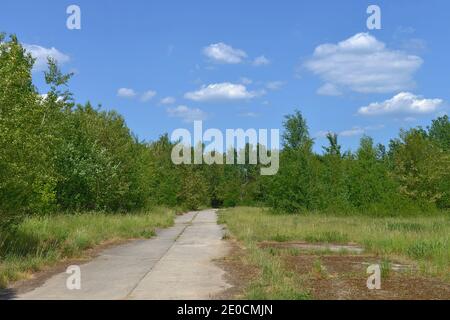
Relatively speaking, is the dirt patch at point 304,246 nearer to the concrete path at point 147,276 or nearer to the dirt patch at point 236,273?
the concrete path at point 147,276

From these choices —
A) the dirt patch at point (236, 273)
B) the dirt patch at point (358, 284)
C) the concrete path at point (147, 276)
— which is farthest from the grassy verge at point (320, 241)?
the concrete path at point (147, 276)

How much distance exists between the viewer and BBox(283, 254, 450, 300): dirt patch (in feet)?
29.7

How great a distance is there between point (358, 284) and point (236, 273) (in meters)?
2.88

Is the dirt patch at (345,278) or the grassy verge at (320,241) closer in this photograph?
the dirt patch at (345,278)

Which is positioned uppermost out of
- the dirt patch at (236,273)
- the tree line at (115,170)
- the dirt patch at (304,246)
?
the tree line at (115,170)

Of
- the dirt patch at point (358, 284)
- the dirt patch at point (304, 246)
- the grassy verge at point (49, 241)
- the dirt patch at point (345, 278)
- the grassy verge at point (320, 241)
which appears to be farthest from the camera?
the dirt patch at point (304, 246)

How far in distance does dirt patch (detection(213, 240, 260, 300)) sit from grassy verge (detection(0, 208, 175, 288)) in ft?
15.0

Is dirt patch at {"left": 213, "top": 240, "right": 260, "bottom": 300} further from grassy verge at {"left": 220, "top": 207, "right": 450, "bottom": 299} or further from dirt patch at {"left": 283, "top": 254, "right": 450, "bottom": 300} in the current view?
dirt patch at {"left": 283, "top": 254, "right": 450, "bottom": 300}

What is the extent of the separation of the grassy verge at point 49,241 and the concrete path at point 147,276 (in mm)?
859

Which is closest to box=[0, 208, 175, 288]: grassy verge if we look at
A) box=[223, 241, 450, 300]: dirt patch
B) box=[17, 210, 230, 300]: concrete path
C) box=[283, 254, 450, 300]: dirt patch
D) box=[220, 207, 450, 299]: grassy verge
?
box=[17, 210, 230, 300]: concrete path

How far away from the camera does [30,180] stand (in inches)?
562

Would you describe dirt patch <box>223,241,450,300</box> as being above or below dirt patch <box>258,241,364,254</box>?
above

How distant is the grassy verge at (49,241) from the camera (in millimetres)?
11852

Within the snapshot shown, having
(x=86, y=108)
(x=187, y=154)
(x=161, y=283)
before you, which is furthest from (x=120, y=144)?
(x=187, y=154)
